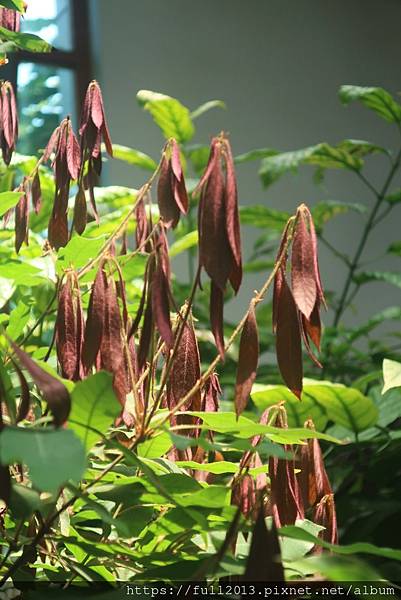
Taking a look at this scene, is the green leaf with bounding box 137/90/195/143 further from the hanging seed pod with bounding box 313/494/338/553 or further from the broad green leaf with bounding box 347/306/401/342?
the hanging seed pod with bounding box 313/494/338/553

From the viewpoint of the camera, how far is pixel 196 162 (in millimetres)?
2004

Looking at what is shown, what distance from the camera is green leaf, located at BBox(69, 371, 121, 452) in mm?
345

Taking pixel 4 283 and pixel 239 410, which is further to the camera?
pixel 4 283


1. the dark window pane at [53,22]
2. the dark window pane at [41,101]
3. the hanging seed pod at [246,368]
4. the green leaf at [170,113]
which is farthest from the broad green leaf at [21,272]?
the dark window pane at [53,22]

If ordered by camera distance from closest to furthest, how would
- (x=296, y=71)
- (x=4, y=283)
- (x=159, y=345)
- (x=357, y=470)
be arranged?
(x=159, y=345) → (x=4, y=283) → (x=357, y=470) → (x=296, y=71)

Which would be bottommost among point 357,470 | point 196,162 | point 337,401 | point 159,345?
point 357,470

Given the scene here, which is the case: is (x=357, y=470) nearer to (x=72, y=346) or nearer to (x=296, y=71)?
(x=72, y=346)

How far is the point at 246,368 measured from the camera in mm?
414

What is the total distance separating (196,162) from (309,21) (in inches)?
57.8

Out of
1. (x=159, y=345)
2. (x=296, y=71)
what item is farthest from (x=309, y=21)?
(x=159, y=345)

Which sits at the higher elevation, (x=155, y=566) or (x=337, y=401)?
(x=155, y=566)

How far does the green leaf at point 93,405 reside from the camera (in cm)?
34

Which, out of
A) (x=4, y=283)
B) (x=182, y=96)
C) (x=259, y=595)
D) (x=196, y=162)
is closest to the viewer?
(x=259, y=595)

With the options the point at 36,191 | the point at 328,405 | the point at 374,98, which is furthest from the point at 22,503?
the point at 374,98
